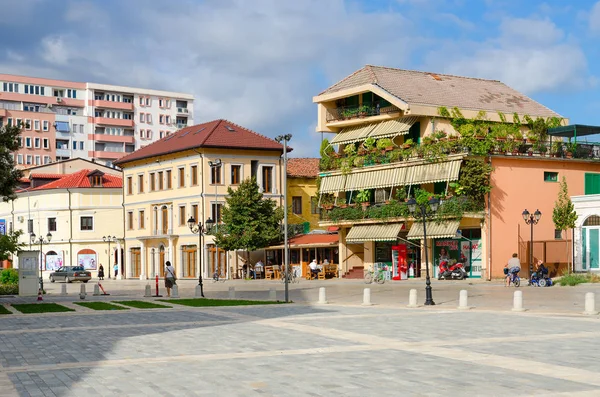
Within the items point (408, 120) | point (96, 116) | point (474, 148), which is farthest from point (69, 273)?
point (96, 116)

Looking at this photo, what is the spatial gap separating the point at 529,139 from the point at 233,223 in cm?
2138

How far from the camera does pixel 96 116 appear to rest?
124m

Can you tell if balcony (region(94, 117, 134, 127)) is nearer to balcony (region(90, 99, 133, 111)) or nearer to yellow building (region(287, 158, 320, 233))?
balcony (region(90, 99, 133, 111))

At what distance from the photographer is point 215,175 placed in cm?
6869

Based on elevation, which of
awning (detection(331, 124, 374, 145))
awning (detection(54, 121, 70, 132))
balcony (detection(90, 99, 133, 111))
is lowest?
awning (detection(331, 124, 374, 145))

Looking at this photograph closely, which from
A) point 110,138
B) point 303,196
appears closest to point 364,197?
point 303,196

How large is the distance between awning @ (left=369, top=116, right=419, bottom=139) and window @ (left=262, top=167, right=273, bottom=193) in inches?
624

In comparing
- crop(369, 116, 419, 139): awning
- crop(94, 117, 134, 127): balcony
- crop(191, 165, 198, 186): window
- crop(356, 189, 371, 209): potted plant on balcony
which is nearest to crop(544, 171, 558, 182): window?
crop(369, 116, 419, 139): awning

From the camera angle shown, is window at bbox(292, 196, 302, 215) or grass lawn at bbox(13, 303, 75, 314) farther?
window at bbox(292, 196, 302, 215)

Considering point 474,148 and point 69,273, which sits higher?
point 474,148

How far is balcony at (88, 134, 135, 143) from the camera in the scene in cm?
12312

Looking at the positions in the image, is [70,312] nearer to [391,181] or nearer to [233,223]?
[391,181]

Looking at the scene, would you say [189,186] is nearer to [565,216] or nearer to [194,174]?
[194,174]

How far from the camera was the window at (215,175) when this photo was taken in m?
Answer: 68.6
